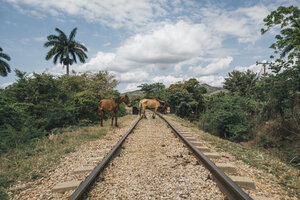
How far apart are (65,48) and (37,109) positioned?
33.2 meters

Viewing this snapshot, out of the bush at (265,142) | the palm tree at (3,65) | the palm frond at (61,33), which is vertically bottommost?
the bush at (265,142)

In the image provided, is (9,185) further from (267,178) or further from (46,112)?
(46,112)

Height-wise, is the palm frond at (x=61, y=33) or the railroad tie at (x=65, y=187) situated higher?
the palm frond at (x=61, y=33)

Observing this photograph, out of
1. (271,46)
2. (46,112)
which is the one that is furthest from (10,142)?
(271,46)

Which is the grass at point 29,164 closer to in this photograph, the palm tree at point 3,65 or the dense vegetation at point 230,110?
the dense vegetation at point 230,110

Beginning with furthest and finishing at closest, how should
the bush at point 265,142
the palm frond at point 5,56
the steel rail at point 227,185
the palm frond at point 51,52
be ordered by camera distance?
the palm frond at point 5,56 < the palm frond at point 51,52 < the bush at point 265,142 < the steel rail at point 227,185

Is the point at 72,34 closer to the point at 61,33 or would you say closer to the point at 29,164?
the point at 61,33

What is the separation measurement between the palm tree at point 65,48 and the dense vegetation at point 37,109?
30354 millimetres

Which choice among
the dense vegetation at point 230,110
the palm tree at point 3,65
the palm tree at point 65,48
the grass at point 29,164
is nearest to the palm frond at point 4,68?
the palm tree at point 3,65

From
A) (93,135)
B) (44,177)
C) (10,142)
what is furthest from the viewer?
(93,135)

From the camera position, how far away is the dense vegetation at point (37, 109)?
7.48 m

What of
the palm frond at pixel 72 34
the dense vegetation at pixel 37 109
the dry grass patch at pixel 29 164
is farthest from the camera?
the palm frond at pixel 72 34

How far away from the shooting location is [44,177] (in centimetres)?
362

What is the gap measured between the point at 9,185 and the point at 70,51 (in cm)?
4282
